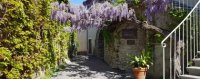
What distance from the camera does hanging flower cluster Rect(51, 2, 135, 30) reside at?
973cm

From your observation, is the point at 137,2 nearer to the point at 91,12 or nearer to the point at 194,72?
the point at 91,12

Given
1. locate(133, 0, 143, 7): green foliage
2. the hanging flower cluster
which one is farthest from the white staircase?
locate(133, 0, 143, 7): green foliage

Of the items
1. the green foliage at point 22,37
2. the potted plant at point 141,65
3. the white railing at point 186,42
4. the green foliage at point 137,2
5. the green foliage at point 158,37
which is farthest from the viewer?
the green foliage at point 137,2

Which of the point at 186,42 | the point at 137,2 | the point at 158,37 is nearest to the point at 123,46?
the point at 137,2

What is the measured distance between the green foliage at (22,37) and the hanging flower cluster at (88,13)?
0.70m

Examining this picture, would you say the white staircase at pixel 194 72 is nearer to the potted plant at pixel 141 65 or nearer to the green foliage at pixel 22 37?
the potted plant at pixel 141 65

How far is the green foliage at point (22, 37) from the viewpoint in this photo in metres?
6.71

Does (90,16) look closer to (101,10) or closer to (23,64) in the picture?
(101,10)

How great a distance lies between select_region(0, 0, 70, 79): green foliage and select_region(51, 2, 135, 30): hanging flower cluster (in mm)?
702

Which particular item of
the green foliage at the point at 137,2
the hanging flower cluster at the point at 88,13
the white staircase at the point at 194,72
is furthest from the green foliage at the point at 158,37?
the white staircase at the point at 194,72

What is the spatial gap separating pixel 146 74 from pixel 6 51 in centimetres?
447

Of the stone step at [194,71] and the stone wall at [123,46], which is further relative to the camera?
the stone wall at [123,46]

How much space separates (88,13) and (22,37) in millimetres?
2979

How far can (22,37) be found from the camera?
7195 millimetres
